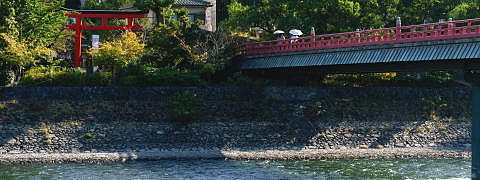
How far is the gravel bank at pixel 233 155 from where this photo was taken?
148 ft

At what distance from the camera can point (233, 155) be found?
4806 centimetres

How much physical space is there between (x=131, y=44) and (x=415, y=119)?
22.2 m

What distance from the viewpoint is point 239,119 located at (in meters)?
53.5

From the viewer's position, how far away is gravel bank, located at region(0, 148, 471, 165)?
148ft

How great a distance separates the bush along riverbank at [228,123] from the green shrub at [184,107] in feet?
0.24

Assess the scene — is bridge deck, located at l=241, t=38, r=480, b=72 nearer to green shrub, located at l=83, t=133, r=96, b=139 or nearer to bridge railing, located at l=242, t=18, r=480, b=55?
bridge railing, located at l=242, t=18, r=480, b=55

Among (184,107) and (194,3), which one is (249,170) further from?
(194,3)

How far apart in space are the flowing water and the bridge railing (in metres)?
7.48

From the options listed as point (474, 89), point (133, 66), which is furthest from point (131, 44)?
point (474, 89)

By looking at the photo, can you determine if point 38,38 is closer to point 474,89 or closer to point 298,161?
point 298,161

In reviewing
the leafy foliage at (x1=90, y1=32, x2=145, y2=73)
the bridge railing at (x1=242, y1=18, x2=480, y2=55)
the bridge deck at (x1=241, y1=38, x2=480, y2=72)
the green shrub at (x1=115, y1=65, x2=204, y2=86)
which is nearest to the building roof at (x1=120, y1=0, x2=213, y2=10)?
the bridge railing at (x1=242, y1=18, x2=480, y2=55)

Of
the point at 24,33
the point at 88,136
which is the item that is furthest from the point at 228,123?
the point at 24,33

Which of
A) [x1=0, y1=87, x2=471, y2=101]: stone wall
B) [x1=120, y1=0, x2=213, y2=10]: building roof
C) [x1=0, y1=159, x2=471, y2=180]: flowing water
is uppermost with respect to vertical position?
[x1=120, y1=0, x2=213, y2=10]: building roof

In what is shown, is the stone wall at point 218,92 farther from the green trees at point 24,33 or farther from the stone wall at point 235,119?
the green trees at point 24,33
